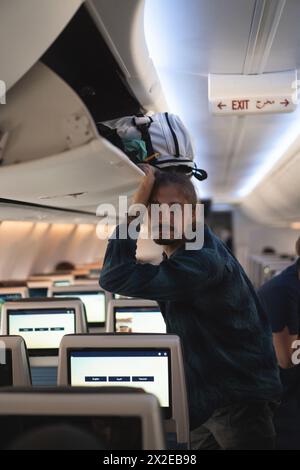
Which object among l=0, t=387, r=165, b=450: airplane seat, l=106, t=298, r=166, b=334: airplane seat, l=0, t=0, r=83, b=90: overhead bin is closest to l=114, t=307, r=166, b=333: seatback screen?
l=106, t=298, r=166, b=334: airplane seat

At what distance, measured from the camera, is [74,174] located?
3277mm

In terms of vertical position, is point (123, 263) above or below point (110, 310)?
above

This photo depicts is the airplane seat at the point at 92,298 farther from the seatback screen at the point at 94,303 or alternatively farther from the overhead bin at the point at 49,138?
the overhead bin at the point at 49,138

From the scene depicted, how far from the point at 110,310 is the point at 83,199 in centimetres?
97

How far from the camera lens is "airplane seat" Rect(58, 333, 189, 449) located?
2709 mm

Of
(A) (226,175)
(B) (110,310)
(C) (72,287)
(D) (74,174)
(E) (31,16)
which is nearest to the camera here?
(E) (31,16)

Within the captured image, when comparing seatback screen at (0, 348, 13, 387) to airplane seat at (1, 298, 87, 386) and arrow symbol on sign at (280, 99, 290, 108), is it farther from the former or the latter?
arrow symbol on sign at (280, 99, 290, 108)

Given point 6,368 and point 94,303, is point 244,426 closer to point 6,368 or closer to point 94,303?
point 6,368

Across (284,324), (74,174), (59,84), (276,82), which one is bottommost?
(284,324)

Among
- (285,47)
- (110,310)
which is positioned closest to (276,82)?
(285,47)

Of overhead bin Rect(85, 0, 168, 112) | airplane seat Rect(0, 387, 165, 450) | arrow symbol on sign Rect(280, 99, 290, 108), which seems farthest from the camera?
arrow symbol on sign Rect(280, 99, 290, 108)

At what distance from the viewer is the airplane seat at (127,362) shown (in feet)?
8.89

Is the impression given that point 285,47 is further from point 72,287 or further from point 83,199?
point 72,287

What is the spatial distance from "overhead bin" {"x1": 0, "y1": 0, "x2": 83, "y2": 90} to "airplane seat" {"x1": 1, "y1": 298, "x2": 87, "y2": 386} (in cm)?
256
